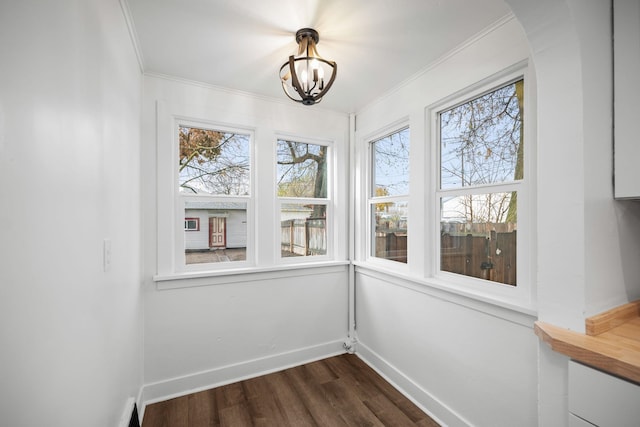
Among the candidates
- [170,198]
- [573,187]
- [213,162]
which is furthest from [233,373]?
[573,187]

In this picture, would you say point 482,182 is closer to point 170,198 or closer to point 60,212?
point 60,212

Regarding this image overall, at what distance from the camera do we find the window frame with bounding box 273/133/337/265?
2.63 m

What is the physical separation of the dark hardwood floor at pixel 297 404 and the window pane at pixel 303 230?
109 centimetres

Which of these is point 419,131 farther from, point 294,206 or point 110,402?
point 110,402

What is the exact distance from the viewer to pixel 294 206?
9.04 ft

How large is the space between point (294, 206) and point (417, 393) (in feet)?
6.01

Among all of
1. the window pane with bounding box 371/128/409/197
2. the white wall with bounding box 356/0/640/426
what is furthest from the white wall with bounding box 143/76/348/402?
the white wall with bounding box 356/0/640/426

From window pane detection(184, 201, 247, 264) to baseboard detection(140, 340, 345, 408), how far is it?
0.90 m

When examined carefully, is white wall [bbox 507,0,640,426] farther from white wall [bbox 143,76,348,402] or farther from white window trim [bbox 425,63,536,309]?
white wall [bbox 143,76,348,402]

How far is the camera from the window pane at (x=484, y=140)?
5.33ft

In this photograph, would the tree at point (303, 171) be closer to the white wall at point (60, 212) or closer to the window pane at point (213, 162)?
the window pane at point (213, 162)

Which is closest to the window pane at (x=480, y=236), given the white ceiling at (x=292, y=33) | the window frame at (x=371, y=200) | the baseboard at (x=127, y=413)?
the window frame at (x=371, y=200)

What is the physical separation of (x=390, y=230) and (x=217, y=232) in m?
1.53

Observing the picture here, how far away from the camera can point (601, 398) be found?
2.96ft
